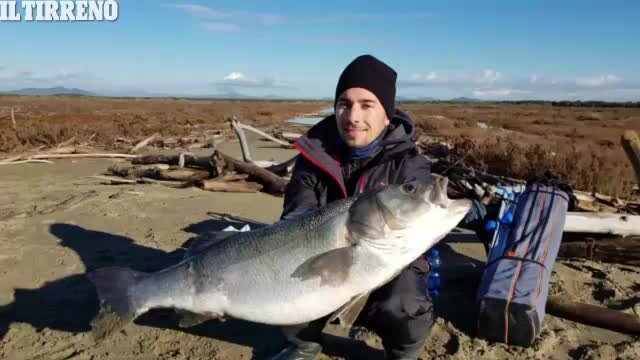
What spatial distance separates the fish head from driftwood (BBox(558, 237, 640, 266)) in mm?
3666

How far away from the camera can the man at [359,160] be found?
3498mm

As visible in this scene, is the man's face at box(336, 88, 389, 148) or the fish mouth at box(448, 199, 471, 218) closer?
the fish mouth at box(448, 199, 471, 218)

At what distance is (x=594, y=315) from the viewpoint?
13.6ft

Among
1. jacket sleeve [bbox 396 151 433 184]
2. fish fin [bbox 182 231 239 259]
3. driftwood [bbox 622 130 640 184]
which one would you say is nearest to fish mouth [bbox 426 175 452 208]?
jacket sleeve [bbox 396 151 433 184]

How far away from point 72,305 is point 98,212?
329cm

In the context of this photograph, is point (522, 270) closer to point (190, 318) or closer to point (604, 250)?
point (604, 250)

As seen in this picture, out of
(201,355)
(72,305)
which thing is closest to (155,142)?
(72,305)

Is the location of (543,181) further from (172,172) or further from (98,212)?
(172,172)

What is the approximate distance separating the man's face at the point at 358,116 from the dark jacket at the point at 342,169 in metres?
0.15

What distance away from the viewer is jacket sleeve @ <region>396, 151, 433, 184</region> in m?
3.55

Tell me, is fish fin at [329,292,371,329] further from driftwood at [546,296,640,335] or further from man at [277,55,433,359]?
driftwood at [546,296,640,335]

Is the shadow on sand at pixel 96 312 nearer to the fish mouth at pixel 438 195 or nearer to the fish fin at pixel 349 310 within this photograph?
the fish fin at pixel 349 310

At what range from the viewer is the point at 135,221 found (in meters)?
7.04

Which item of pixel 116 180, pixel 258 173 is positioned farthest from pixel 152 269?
pixel 116 180
